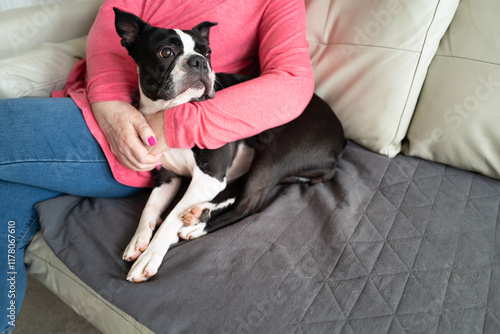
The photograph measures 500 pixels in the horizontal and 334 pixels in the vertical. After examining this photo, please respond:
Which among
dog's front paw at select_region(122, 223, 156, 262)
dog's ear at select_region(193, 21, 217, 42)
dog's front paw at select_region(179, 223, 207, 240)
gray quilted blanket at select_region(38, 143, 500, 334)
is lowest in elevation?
dog's front paw at select_region(179, 223, 207, 240)

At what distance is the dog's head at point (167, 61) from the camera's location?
1213 mm

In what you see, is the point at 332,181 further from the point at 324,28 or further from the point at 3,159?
the point at 3,159

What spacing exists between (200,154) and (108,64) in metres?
0.50

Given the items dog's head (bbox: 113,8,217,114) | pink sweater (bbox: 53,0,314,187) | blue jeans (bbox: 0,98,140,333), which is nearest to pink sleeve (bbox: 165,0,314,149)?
pink sweater (bbox: 53,0,314,187)

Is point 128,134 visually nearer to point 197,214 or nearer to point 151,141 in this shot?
point 151,141

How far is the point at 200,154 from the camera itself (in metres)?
1.29

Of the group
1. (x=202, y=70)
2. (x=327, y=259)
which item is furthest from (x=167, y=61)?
(x=327, y=259)

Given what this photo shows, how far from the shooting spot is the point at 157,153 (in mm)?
1201

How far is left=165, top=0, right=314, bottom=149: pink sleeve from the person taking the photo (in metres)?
1.14

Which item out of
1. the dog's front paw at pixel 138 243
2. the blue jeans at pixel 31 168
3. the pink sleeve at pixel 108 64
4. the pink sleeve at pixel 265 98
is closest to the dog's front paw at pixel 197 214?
the dog's front paw at pixel 138 243

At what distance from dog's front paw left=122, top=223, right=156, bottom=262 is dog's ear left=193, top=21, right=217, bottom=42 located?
0.76 metres

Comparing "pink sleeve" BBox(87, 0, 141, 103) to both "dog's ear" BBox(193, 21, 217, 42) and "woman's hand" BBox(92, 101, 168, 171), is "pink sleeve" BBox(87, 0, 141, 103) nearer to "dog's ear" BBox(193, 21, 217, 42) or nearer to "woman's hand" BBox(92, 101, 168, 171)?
"woman's hand" BBox(92, 101, 168, 171)

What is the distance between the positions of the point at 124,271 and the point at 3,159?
540mm

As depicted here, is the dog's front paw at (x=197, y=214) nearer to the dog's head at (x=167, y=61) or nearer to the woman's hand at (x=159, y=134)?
the woman's hand at (x=159, y=134)
